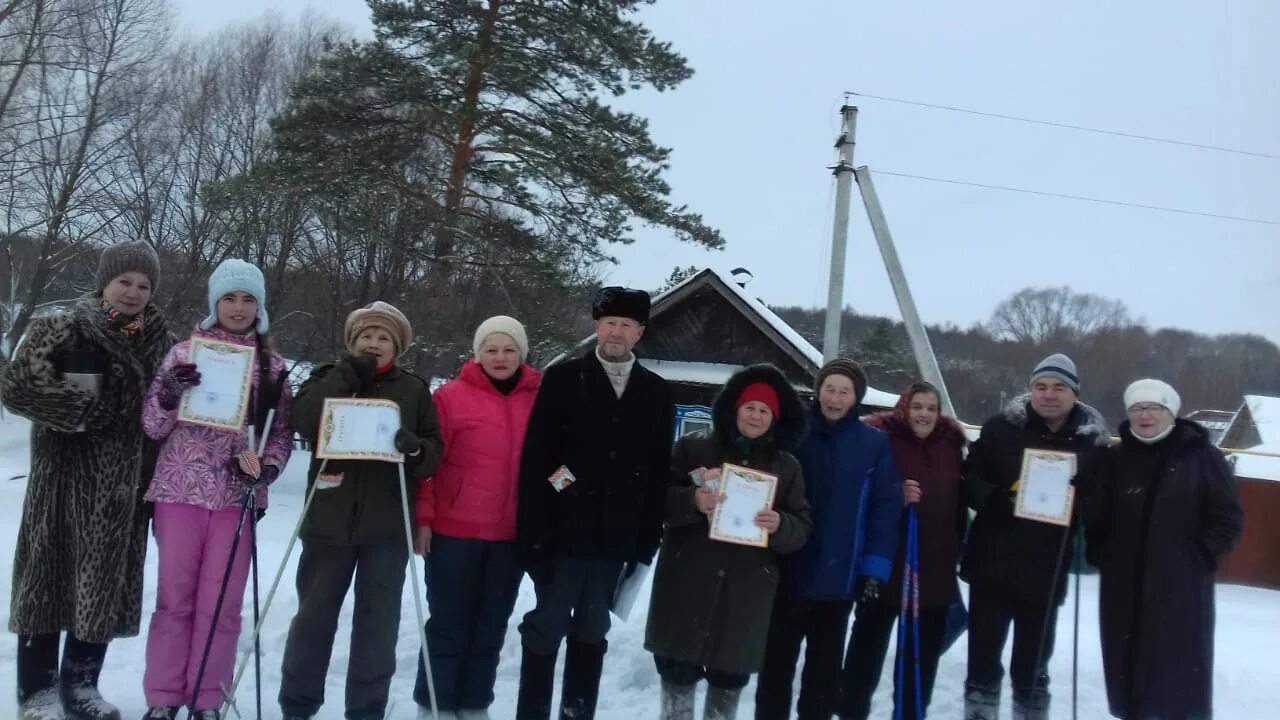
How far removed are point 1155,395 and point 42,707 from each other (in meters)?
5.14

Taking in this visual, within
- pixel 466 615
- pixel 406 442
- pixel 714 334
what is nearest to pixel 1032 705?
pixel 466 615

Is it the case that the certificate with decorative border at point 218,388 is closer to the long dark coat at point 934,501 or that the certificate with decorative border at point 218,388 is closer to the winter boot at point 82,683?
the winter boot at point 82,683

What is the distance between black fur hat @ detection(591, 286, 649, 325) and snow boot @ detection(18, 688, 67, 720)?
112 inches

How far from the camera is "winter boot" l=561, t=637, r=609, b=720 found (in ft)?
12.4

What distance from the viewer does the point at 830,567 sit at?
3875mm

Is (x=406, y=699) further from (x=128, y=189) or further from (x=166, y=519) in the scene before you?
(x=128, y=189)

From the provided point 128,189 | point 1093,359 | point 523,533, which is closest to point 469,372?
point 523,533

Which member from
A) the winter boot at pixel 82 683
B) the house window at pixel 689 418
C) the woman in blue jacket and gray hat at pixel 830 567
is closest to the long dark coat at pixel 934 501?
the woman in blue jacket and gray hat at pixel 830 567

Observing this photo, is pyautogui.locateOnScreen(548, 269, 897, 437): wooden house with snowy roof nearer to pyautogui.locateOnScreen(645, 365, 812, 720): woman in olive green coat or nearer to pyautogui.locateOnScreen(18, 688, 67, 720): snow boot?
pyautogui.locateOnScreen(645, 365, 812, 720): woman in olive green coat

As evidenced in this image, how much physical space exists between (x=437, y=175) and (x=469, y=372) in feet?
29.5

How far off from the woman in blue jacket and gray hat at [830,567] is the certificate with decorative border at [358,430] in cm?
190

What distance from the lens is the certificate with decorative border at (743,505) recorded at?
365cm

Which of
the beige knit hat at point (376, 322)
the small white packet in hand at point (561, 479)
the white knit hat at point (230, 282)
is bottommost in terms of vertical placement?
the small white packet in hand at point (561, 479)

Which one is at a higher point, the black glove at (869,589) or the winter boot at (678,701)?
the black glove at (869,589)
